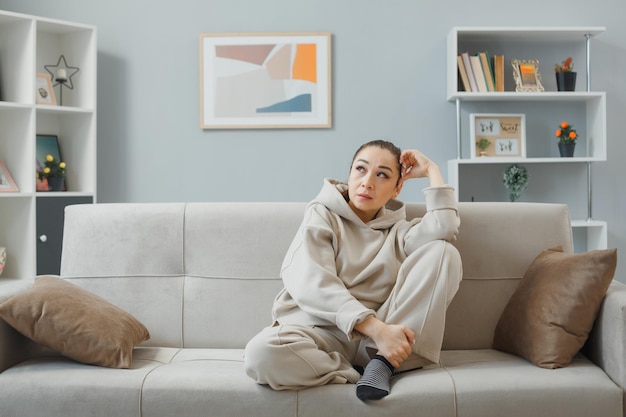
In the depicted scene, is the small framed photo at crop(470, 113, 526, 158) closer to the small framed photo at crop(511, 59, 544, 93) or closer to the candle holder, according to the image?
the small framed photo at crop(511, 59, 544, 93)

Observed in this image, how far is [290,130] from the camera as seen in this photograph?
4.04 meters

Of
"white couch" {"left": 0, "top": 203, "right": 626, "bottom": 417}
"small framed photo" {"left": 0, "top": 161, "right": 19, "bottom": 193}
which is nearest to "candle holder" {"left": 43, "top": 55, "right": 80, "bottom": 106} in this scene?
"small framed photo" {"left": 0, "top": 161, "right": 19, "bottom": 193}

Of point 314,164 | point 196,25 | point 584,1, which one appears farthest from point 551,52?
point 196,25

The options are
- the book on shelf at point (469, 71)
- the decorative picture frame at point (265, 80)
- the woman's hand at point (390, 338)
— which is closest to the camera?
the woman's hand at point (390, 338)

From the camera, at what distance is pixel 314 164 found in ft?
13.3

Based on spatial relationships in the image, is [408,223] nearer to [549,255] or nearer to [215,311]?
[549,255]

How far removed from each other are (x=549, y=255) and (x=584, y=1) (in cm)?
224

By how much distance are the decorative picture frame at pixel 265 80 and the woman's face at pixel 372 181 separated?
5.67 feet

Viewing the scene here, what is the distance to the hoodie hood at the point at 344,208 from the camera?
2.26 meters

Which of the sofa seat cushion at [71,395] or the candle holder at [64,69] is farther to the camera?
the candle holder at [64,69]

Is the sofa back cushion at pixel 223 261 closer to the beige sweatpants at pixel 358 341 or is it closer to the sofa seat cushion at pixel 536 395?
the beige sweatpants at pixel 358 341

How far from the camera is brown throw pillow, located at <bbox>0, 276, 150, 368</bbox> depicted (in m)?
2.01

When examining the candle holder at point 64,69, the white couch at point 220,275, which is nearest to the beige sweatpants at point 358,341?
the white couch at point 220,275

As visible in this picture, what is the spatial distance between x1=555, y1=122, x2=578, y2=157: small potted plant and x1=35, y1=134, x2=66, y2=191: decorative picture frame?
2.64 meters
